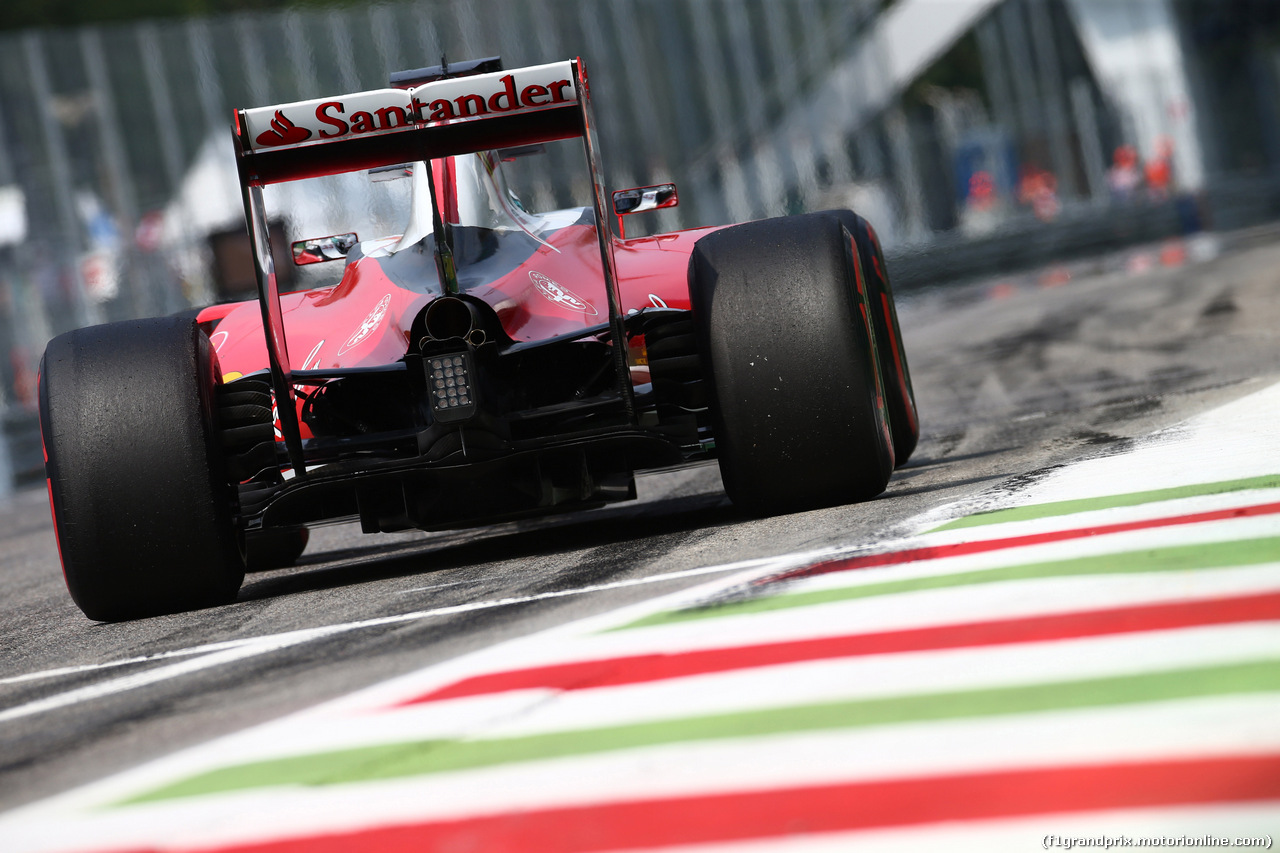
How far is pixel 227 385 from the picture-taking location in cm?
557

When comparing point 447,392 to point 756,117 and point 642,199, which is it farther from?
point 756,117

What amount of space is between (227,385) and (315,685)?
214cm

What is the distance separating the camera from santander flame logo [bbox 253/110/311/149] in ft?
17.1

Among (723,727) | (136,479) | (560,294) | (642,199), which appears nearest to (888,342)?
(642,199)

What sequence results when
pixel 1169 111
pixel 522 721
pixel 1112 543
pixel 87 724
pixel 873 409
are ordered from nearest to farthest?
pixel 522 721
pixel 87 724
pixel 1112 543
pixel 873 409
pixel 1169 111

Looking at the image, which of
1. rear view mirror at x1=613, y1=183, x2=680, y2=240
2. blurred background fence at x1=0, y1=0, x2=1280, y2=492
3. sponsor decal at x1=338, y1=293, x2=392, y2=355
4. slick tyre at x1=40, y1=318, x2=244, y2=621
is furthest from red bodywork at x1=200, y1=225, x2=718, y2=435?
blurred background fence at x1=0, y1=0, x2=1280, y2=492

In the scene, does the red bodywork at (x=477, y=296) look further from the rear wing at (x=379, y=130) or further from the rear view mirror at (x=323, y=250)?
the rear view mirror at (x=323, y=250)

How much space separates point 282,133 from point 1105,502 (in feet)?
9.33

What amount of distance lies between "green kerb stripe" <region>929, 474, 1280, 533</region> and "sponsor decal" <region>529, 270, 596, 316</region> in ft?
5.15

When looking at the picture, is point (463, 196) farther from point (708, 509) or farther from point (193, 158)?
point (193, 158)

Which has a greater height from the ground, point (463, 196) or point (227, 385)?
point (463, 196)

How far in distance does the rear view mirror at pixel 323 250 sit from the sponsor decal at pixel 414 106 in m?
1.73

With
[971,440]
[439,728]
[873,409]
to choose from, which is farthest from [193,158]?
[439,728]

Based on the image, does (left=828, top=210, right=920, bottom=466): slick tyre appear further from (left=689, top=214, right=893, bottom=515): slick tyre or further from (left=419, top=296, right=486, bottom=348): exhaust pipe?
(left=419, top=296, right=486, bottom=348): exhaust pipe
